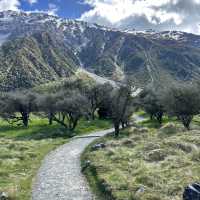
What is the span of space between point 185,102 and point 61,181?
191 feet

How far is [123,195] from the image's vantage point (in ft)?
103

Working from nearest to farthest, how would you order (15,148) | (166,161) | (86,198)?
(86,198) < (166,161) < (15,148)

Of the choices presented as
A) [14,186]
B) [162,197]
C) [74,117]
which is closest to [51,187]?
[14,186]

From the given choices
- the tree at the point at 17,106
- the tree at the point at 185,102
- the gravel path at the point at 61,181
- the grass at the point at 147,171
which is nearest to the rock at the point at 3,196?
the gravel path at the point at 61,181

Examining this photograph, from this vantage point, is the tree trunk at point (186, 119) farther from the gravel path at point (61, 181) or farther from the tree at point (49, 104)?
the gravel path at point (61, 181)

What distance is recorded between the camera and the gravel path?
33.4 metres

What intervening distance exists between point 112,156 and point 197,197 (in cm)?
2437

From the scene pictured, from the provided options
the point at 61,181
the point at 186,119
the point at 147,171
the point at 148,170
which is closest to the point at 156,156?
the point at 148,170

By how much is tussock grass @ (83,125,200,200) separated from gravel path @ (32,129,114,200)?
174cm

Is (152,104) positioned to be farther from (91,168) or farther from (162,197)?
(162,197)

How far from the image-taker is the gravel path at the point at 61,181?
3337cm

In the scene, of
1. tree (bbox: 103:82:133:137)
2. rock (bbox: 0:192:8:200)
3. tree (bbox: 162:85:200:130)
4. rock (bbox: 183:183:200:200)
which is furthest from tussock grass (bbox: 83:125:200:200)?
tree (bbox: 162:85:200:130)

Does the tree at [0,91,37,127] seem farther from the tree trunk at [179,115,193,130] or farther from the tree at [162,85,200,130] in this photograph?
the tree trunk at [179,115,193,130]

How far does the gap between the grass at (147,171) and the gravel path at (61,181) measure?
4.15 feet
